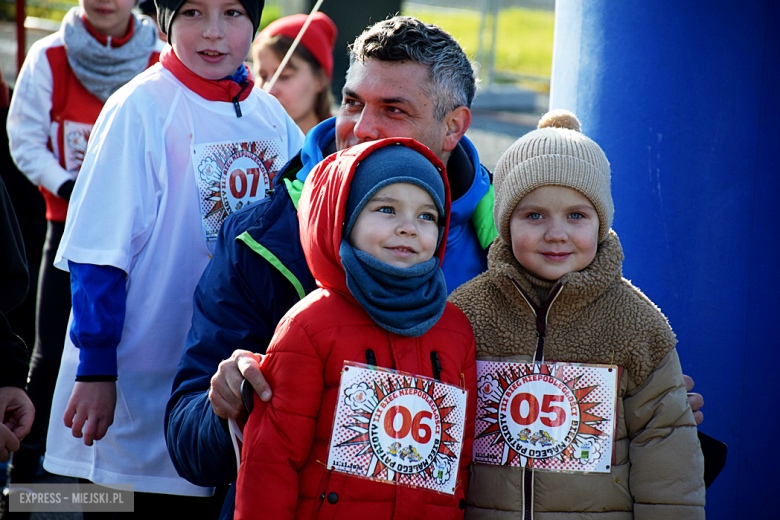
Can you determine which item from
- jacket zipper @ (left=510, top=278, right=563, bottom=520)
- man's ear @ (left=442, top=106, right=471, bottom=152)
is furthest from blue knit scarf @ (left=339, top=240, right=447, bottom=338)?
man's ear @ (left=442, top=106, right=471, bottom=152)

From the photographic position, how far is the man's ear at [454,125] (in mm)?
2494

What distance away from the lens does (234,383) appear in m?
1.79

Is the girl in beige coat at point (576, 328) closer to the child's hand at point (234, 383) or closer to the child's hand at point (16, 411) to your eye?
the child's hand at point (234, 383)

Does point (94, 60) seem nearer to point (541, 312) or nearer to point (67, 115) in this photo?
point (67, 115)

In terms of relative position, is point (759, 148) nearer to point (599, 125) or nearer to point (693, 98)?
point (693, 98)

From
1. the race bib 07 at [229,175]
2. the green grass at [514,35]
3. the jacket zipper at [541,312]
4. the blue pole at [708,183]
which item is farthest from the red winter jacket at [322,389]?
the green grass at [514,35]

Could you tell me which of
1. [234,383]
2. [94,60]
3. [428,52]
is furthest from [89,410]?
[94,60]

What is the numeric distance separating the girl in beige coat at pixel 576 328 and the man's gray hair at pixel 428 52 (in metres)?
0.31

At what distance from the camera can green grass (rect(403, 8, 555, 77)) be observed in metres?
16.3

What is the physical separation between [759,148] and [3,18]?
46.8 ft

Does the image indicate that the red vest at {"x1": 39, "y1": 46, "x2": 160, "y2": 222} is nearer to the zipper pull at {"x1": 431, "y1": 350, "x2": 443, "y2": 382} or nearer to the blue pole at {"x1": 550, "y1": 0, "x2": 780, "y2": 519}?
the blue pole at {"x1": 550, "y1": 0, "x2": 780, "y2": 519}

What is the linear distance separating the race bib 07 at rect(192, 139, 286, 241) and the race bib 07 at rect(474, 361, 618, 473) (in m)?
1.02

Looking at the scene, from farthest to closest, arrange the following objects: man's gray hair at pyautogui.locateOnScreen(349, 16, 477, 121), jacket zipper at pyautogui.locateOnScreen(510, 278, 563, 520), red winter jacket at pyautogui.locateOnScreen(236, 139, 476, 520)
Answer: man's gray hair at pyautogui.locateOnScreen(349, 16, 477, 121), jacket zipper at pyautogui.locateOnScreen(510, 278, 563, 520), red winter jacket at pyautogui.locateOnScreen(236, 139, 476, 520)

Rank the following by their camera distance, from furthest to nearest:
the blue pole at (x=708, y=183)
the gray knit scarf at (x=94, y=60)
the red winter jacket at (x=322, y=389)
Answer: the gray knit scarf at (x=94, y=60) < the blue pole at (x=708, y=183) < the red winter jacket at (x=322, y=389)
